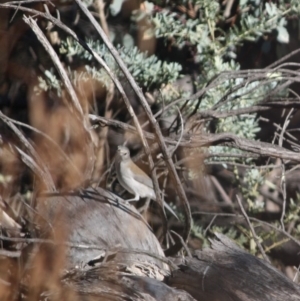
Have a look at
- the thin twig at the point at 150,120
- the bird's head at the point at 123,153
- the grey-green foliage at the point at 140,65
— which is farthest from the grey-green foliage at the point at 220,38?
the thin twig at the point at 150,120

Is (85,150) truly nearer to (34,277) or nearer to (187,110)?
(187,110)

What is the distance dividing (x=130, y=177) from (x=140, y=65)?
0.70 meters

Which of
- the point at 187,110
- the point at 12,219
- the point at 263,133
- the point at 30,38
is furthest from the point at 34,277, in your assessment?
the point at 263,133

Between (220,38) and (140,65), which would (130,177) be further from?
(220,38)

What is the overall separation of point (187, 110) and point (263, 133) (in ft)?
3.02

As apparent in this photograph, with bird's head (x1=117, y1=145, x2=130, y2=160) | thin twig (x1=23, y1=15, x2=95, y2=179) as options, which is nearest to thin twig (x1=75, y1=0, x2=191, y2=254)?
thin twig (x1=23, y1=15, x2=95, y2=179)

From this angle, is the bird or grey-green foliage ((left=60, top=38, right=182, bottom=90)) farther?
the bird

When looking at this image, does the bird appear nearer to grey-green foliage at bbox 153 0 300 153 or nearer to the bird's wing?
the bird's wing

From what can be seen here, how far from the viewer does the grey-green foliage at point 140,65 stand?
422 centimetres

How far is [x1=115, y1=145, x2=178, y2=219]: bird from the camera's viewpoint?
4414 mm

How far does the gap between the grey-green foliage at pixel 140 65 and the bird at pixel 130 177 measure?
0.45 meters

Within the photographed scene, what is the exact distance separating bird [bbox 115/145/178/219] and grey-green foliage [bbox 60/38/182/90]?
445mm

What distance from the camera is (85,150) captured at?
4238 millimetres

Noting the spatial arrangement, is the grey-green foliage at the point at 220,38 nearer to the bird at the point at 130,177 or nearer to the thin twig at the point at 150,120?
the bird at the point at 130,177
